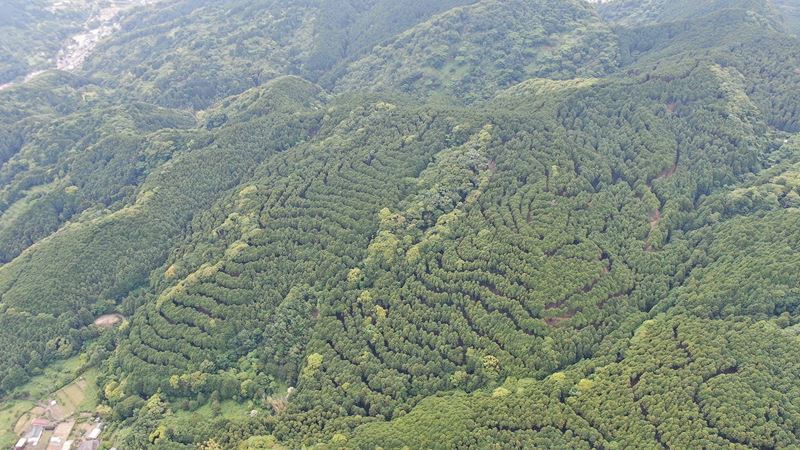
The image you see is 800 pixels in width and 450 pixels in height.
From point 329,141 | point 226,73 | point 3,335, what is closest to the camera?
point 3,335

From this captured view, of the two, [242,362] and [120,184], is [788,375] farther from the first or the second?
[120,184]

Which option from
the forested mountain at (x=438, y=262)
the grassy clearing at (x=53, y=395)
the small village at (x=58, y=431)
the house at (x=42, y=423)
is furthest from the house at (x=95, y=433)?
the house at (x=42, y=423)

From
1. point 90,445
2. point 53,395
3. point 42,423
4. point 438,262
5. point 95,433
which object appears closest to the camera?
point 90,445

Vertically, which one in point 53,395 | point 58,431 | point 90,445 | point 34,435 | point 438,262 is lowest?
point 90,445

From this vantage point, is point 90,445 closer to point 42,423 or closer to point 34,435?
point 34,435

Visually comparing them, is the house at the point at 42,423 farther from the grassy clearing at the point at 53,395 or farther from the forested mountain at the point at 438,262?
the forested mountain at the point at 438,262

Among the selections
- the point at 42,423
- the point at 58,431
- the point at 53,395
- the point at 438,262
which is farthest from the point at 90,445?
the point at 438,262

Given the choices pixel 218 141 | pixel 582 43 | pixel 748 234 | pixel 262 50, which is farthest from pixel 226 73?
pixel 748 234

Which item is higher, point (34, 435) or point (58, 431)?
point (34, 435)
